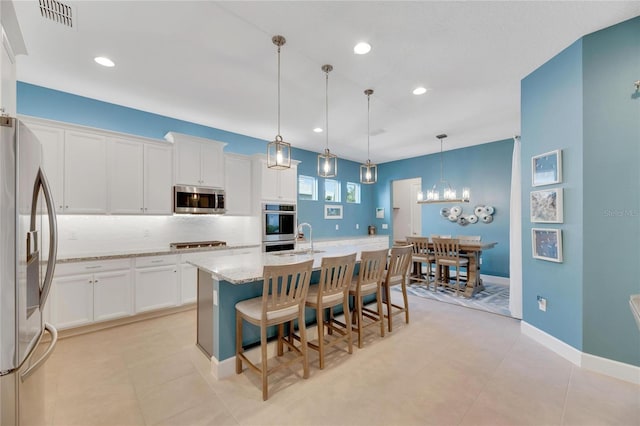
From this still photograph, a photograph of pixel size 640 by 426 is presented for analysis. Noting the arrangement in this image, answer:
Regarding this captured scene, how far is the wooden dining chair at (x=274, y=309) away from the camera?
193 cm

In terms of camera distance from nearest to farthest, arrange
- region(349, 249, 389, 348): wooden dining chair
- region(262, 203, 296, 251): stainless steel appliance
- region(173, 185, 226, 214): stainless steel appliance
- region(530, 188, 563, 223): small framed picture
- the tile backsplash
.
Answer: region(530, 188, 563, 223): small framed picture, region(349, 249, 389, 348): wooden dining chair, the tile backsplash, region(173, 185, 226, 214): stainless steel appliance, region(262, 203, 296, 251): stainless steel appliance

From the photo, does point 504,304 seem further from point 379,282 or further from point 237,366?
point 237,366

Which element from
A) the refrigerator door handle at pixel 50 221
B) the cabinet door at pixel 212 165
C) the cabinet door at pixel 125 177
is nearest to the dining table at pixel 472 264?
the cabinet door at pixel 212 165

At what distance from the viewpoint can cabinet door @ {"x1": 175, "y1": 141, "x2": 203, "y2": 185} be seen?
388cm

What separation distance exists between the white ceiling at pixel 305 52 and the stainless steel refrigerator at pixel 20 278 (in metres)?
1.56

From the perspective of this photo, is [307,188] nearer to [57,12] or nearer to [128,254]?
[128,254]

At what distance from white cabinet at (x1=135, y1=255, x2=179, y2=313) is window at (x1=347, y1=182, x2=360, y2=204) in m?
4.51

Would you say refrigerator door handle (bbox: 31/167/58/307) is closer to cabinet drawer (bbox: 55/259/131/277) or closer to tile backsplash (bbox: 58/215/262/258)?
cabinet drawer (bbox: 55/259/131/277)

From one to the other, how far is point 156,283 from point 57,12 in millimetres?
2878

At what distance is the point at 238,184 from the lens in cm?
456

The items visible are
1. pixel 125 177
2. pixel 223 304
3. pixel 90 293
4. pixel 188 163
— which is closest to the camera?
pixel 223 304

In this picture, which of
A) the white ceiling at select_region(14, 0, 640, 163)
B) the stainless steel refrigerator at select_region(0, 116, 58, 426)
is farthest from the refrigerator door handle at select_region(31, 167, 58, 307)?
the white ceiling at select_region(14, 0, 640, 163)

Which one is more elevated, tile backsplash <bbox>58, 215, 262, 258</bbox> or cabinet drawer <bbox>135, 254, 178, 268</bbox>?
tile backsplash <bbox>58, 215, 262, 258</bbox>

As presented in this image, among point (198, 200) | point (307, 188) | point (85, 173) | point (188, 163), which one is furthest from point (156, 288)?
point (307, 188)
